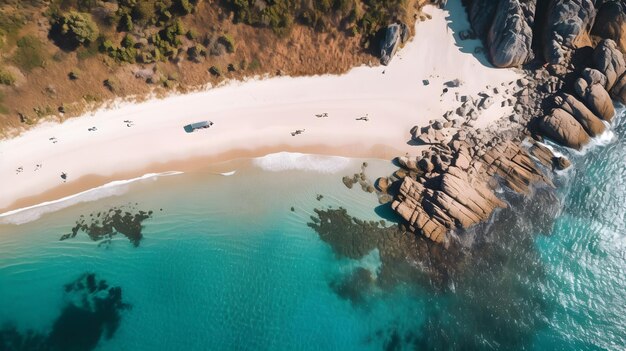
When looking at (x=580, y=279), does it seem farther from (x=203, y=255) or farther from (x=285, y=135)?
(x=203, y=255)

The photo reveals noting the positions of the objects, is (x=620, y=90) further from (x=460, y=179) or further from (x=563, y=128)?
(x=460, y=179)

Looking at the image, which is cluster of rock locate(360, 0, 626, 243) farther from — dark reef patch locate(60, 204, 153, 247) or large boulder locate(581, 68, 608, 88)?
dark reef patch locate(60, 204, 153, 247)

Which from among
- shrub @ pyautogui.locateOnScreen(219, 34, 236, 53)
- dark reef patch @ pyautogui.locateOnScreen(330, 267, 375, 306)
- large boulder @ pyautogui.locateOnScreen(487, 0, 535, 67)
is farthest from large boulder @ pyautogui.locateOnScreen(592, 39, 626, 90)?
shrub @ pyautogui.locateOnScreen(219, 34, 236, 53)

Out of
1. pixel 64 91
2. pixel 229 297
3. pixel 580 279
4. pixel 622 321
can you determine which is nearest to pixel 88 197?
pixel 64 91

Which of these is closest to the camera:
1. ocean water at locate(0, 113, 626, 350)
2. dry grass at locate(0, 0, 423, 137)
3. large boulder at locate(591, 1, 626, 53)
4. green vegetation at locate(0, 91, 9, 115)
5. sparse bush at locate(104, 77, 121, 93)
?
ocean water at locate(0, 113, 626, 350)

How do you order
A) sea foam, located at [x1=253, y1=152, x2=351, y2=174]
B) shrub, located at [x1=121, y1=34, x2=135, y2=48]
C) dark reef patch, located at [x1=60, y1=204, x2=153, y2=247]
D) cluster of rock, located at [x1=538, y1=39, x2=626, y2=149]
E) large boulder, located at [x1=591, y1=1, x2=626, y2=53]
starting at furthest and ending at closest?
large boulder, located at [x1=591, y1=1, x2=626, y2=53] → cluster of rock, located at [x1=538, y1=39, x2=626, y2=149] → sea foam, located at [x1=253, y1=152, x2=351, y2=174] → shrub, located at [x1=121, y1=34, x2=135, y2=48] → dark reef patch, located at [x1=60, y1=204, x2=153, y2=247]

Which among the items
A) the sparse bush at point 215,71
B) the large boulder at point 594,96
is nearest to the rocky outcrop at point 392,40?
the sparse bush at point 215,71
